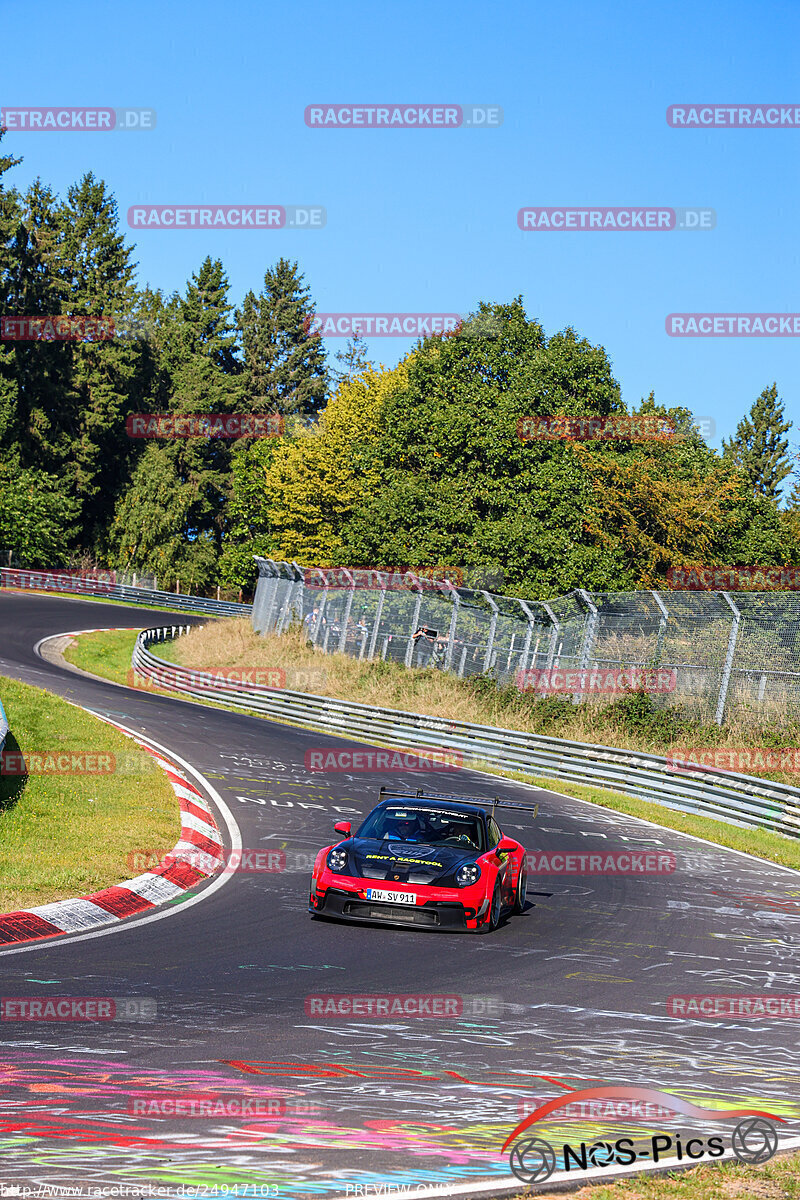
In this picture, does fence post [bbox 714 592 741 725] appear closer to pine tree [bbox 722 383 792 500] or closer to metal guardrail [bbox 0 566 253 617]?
metal guardrail [bbox 0 566 253 617]

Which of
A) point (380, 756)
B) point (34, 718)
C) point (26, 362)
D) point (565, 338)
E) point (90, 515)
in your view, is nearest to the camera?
point (34, 718)

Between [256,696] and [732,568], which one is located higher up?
[732,568]

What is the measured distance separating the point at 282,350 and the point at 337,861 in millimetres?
99140

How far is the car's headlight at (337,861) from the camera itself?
37.4ft

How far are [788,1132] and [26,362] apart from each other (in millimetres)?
87758

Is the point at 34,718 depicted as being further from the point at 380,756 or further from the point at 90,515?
the point at 90,515

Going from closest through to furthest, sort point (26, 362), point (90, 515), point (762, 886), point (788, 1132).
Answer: point (788, 1132)
point (762, 886)
point (26, 362)
point (90, 515)

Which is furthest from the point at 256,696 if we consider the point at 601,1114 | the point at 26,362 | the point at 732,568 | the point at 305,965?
the point at 26,362

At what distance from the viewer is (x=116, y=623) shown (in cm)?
5491

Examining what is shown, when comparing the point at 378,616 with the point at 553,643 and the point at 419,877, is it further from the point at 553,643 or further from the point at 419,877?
the point at 419,877

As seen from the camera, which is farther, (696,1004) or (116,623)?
(116,623)

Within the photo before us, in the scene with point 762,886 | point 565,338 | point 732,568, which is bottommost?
point 762,886

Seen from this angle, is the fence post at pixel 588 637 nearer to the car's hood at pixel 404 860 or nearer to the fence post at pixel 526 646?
the fence post at pixel 526 646

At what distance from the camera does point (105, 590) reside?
7094cm
